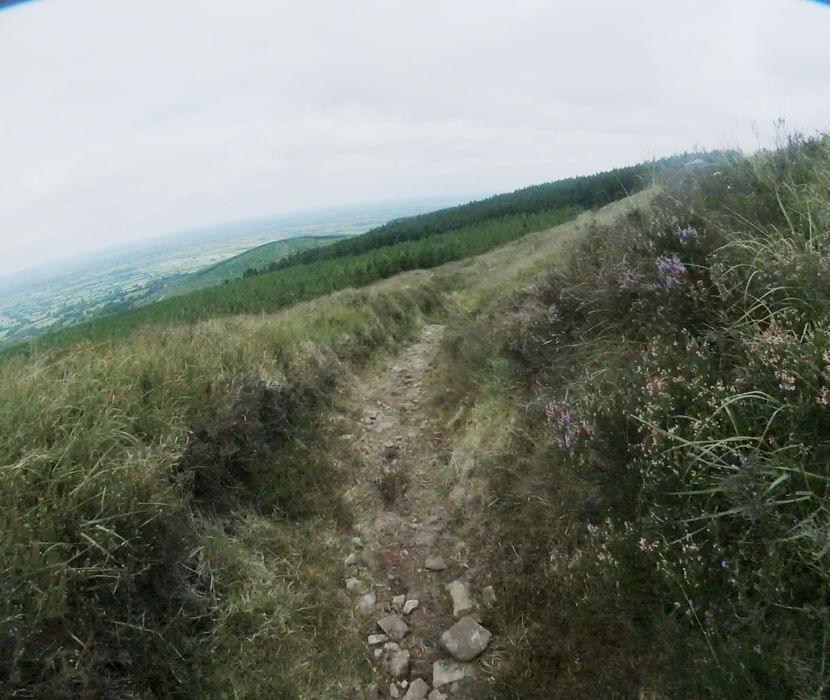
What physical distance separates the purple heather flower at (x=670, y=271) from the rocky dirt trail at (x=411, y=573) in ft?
9.82

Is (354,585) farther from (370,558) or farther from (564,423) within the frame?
(564,423)

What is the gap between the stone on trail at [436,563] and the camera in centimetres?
437

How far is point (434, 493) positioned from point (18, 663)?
3.86 metres

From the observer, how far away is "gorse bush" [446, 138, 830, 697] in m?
2.11

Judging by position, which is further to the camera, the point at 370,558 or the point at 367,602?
the point at 370,558

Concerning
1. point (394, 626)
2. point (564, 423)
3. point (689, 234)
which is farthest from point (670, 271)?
point (394, 626)

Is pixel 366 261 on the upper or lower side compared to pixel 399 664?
upper

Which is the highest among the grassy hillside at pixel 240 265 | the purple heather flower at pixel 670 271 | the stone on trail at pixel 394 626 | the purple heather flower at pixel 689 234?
the grassy hillside at pixel 240 265

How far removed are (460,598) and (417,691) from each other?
79 cm

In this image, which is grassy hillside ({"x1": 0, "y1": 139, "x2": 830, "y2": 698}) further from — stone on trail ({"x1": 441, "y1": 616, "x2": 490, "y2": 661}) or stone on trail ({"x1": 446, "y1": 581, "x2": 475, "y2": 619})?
stone on trail ({"x1": 446, "y1": 581, "x2": 475, "y2": 619})

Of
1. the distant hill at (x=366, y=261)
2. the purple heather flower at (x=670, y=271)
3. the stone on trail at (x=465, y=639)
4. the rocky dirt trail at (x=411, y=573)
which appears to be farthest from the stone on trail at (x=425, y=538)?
the distant hill at (x=366, y=261)

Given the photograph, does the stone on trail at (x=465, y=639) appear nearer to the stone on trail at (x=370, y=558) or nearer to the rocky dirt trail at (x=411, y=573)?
the rocky dirt trail at (x=411, y=573)

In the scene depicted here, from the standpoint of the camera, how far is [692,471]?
2.62 m

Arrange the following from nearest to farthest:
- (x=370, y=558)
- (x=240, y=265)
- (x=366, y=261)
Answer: (x=370, y=558), (x=366, y=261), (x=240, y=265)
